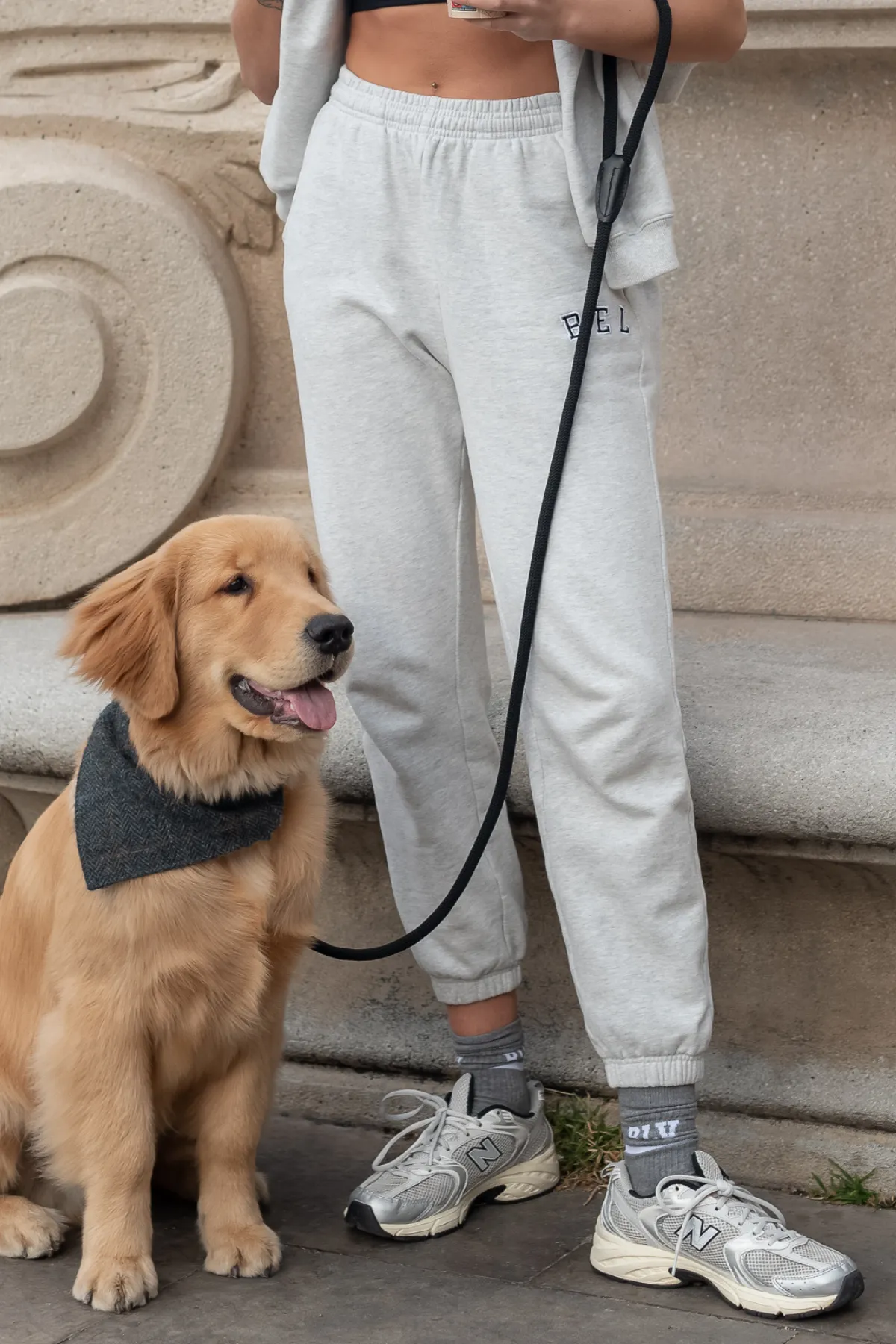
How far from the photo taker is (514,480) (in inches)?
87.2

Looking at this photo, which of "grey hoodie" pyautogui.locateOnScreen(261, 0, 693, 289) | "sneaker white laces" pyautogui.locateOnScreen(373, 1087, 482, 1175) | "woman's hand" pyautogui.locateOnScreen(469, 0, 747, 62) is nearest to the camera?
"woman's hand" pyautogui.locateOnScreen(469, 0, 747, 62)

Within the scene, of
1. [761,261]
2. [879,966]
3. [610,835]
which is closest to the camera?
[610,835]

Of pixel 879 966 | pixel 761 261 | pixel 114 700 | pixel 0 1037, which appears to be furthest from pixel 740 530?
pixel 0 1037

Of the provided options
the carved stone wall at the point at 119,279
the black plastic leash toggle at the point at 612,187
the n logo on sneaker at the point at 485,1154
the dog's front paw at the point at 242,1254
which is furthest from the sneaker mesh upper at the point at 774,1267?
the carved stone wall at the point at 119,279

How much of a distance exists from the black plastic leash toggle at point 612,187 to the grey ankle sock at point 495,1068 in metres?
1.26

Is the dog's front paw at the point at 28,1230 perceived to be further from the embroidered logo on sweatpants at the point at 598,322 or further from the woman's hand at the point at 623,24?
the woman's hand at the point at 623,24

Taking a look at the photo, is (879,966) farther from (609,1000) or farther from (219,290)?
(219,290)

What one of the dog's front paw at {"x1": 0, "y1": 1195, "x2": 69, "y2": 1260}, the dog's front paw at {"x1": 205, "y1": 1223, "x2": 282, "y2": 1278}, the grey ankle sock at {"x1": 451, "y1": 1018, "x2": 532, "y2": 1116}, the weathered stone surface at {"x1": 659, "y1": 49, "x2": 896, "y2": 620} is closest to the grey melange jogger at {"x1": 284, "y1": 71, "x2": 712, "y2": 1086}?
the grey ankle sock at {"x1": 451, "y1": 1018, "x2": 532, "y2": 1116}

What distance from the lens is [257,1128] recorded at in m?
2.40

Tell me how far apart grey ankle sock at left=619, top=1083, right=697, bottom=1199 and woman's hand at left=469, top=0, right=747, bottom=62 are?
54.7 inches

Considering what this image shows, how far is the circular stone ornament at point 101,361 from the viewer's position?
139 inches

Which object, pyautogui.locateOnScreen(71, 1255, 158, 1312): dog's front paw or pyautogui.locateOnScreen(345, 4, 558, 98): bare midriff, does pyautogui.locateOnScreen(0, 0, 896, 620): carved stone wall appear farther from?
pyautogui.locateOnScreen(71, 1255, 158, 1312): dog's front paw

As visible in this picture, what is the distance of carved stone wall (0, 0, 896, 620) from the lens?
3336mm

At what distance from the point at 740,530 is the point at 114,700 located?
156cm
